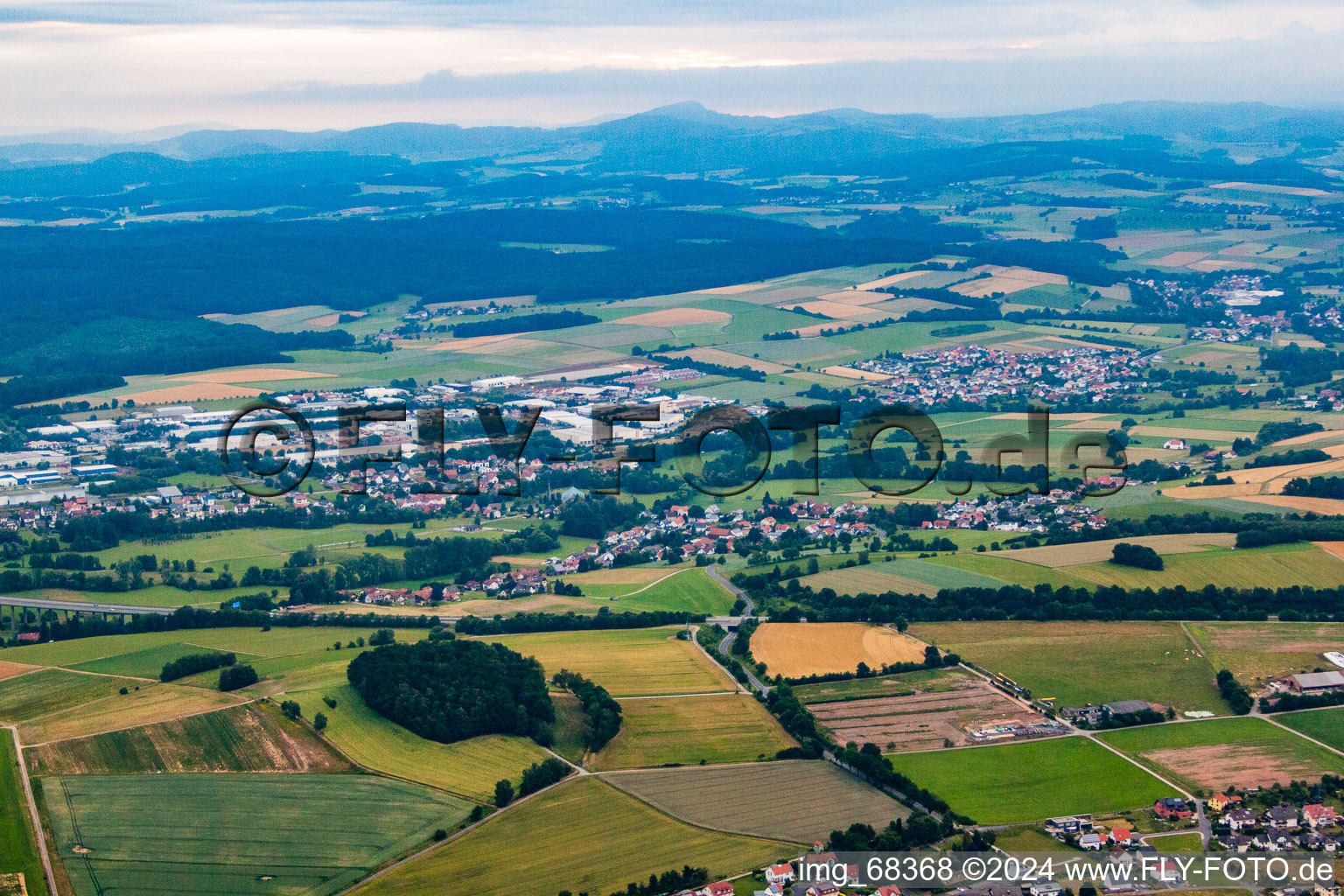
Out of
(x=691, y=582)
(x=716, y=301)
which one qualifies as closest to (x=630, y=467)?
(x=691, y=582)

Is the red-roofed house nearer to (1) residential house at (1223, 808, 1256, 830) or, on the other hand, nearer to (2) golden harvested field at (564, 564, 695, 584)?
(1) residential house at (1223, 808, 1256, 830)

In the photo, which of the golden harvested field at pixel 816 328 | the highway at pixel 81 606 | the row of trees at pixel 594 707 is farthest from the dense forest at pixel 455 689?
the golden harvested field at pixel 816 328

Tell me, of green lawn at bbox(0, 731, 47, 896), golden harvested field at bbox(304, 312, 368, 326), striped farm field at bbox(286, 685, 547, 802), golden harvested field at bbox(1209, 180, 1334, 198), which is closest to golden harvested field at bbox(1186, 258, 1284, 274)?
golden harvested field at bbox(1209, 180, 1334, 198)

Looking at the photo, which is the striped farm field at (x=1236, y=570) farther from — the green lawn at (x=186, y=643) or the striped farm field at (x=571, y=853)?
the green lawn at (x=186, y=643)

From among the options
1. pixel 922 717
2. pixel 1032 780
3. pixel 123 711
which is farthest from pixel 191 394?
pixel 1032 780

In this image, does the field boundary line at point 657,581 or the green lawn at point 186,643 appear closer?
the green lawn at point 186,643

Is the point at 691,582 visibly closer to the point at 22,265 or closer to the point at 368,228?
the point at 22,265

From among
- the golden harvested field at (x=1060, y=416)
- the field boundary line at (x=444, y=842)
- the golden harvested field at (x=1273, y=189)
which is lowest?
the field boundary line at (x=444, y=842)
